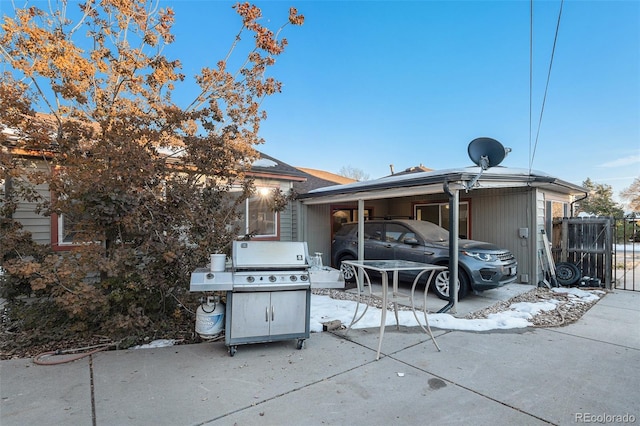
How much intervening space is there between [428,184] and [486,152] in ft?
3.47

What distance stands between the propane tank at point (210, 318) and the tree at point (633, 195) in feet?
105

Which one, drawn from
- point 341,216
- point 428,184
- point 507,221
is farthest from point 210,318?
point 507,221

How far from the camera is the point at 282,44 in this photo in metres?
5.55

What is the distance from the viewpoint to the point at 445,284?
20.0ft

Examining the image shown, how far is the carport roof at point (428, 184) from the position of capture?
17.5 feet

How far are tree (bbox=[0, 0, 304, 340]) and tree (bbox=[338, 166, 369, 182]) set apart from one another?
26911 millimetres

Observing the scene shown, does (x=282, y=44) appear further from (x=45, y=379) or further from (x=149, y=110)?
(x=45, y=379)

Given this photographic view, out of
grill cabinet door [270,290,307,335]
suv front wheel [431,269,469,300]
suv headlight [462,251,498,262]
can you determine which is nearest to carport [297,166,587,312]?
suv headlight [462,251,498,262]

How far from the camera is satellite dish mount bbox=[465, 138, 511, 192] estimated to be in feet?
17.0

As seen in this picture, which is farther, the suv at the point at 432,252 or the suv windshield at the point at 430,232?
the suv windshield at the point at 430,232

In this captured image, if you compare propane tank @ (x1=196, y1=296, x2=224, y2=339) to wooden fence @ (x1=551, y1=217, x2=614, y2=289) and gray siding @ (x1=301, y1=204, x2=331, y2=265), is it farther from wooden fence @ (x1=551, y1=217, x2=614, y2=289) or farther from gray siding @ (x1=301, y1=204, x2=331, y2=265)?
wooden fence @ (x1=551, y1=217, x2=614, y2=289)

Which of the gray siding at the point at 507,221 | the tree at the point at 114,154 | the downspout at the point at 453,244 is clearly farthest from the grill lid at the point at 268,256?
the gray siding at the point at 507,221

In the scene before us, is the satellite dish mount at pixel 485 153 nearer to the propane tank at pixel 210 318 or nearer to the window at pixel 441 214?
the window at pixel 441 214

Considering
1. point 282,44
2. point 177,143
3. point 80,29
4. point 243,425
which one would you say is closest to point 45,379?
point 243,425
